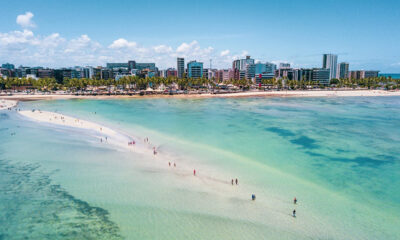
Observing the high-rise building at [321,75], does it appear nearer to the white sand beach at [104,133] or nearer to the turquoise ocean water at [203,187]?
the turquoise ocean water at [203,187]

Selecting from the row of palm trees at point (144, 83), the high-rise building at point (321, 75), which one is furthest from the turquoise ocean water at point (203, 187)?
the high-rise building at point (321, 75)

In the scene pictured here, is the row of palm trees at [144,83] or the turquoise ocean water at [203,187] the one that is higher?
the row of palm trees at [144,83]

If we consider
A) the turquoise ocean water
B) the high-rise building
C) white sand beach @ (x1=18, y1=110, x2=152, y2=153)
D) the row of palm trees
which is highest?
the high-rise building

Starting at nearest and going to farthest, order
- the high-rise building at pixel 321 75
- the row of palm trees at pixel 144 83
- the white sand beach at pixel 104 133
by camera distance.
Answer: the white sand beach at pixel 104 133 < the row of palm trees at pixel 144 83 < the high-rise building at pixel 321 75

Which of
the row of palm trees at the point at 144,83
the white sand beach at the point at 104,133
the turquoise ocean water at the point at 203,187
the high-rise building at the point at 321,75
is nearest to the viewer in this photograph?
the turquoise ocean water at the point at 203,187

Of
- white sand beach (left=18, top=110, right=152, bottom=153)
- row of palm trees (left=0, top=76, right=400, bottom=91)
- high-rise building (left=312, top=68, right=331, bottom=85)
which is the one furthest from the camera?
high-rise building (left=312, top=68, right=331, bottom=85)

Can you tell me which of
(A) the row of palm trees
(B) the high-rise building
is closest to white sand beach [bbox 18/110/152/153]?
(A) the row of palm trees

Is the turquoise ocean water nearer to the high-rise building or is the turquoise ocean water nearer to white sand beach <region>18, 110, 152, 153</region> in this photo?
white sand beach <region>18, 110, 152, 153</region>

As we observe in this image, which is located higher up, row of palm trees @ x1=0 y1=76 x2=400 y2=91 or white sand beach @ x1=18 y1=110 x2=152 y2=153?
row of palm trees @ x1=0 y1=76 x2=400 y2=91

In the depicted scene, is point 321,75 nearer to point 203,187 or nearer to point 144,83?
point 144,83
